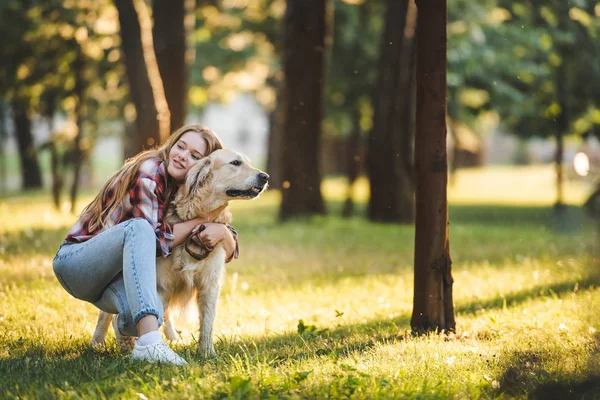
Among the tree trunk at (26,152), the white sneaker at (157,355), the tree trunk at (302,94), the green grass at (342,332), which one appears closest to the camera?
the green grass at (342,332)

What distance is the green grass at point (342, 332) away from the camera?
12.9 feet

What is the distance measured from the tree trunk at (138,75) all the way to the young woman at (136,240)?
576cm

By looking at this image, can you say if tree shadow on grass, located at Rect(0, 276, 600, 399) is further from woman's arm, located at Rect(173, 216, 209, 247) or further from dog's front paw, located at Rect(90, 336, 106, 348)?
woman's arm, located at Rect(173, 216, 209, 247)

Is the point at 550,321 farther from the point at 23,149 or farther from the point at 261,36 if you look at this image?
the point at 23,149

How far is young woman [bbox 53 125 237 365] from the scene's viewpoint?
446cm

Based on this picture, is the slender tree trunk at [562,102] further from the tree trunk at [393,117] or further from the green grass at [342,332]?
the green grass at [342,332]

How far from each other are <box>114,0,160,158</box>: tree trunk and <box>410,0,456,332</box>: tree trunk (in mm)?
6105

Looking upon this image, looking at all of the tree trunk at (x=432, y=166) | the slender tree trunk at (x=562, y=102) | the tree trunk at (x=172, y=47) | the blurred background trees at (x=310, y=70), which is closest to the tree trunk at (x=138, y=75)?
the blurred background trees at (x=310, y=70)

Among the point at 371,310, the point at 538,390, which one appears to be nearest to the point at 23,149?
the point at 371,310

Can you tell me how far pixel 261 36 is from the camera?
22.9 metres

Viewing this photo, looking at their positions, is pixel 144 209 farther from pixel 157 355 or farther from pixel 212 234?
pixel 157 355

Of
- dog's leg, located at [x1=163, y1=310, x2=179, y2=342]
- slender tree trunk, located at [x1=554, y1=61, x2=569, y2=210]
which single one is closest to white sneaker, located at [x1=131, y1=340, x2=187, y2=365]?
dog's leg, located at [x1=163, y1=310, x2=179, y2=342]

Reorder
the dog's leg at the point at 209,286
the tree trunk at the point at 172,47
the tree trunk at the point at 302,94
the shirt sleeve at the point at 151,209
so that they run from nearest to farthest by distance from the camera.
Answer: the shirt sleeve at the point at 151,209, the dog's leg at the point at 209,286, the tree trunk at the point at 172,47, the tree trunk at the point at 302,94

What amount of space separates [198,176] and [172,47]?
9.09m
